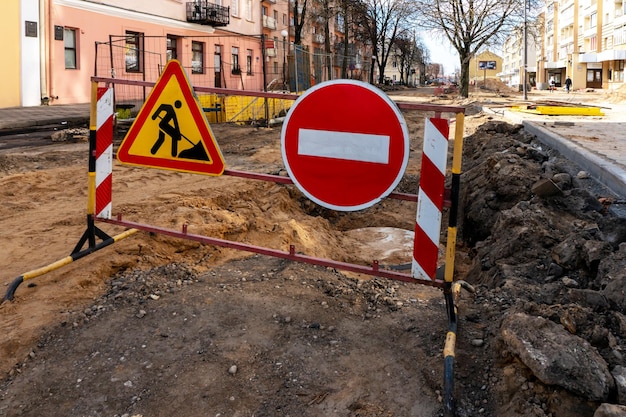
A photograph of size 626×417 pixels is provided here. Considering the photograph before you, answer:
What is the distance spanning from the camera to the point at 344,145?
368cm

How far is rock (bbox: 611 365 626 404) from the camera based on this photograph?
249 cm

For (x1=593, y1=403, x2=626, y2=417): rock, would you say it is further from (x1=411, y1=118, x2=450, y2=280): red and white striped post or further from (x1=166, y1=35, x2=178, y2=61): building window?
(x1=166, y1=35, x2=178, y2=61): building window

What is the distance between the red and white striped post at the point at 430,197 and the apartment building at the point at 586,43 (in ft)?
175

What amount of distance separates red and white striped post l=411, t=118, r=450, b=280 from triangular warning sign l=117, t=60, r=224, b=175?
1.55 metres

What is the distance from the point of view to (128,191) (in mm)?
8039

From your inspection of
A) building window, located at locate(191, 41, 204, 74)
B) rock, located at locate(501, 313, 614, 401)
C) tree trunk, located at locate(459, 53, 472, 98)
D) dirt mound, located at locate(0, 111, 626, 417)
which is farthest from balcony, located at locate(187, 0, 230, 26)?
rock, located at locate(501, 313, 614, 401)

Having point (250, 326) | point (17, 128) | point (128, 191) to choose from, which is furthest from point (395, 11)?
point (250, 326)

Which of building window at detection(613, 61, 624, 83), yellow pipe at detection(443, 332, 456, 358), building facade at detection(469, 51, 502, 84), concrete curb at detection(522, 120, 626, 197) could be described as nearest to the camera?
yellow pipe at detection(443, 332, 456, 358)

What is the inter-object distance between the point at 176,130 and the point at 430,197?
1.97 m

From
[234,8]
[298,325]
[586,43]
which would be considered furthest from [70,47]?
[586,43]

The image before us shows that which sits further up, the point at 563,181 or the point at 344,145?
the point at 344,145

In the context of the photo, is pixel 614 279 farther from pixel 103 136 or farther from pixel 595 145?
A: pixel 595 145

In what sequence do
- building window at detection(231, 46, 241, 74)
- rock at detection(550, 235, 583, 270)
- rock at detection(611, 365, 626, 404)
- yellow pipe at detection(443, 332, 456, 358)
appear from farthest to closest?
building window at detection(231, 46, 241, 74) → rock at detection(550, 235, 583, 270) → yellow pipe at detection(443, 332, 456, 358) → rock at detection(611, 365, 626, 404)

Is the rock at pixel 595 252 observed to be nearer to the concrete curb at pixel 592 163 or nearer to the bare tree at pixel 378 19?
the concrete curb at pixel 592 163
